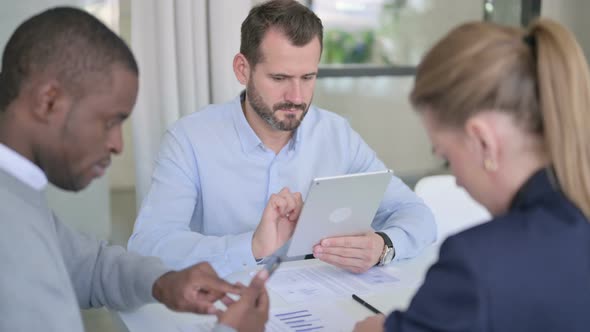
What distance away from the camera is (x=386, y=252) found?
1716mm

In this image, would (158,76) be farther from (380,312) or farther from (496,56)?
(496,56)

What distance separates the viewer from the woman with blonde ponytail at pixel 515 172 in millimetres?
864

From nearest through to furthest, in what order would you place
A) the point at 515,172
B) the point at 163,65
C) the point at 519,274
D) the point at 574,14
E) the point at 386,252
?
the point at 519,274 < the point at 515,172 < the point at 386,252 < the point at 163,65 < the point at 574,14

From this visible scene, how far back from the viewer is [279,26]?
6.41ft

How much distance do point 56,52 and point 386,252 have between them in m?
1.03

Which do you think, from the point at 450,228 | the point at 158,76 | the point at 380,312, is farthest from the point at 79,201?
A: the point at 380,312

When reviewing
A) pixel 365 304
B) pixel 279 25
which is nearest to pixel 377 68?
pixel 279 25

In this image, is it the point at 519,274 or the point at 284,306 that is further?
the point at 284,306

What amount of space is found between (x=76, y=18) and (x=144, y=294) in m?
0.57

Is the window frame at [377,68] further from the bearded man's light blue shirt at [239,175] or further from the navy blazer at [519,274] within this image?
the navy blazer at [519,274]

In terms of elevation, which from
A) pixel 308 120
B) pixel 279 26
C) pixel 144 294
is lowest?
pixel 144 294

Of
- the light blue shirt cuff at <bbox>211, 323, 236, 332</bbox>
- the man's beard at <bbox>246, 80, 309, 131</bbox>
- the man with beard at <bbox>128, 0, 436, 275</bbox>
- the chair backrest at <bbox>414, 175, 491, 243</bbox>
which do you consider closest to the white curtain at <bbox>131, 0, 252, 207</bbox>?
the man with beard at <bbox>128, 0, 436, 275</bbox>

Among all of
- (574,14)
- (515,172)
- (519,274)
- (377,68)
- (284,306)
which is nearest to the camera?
(519,274)

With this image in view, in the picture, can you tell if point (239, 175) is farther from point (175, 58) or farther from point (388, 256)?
point (175, 58)
